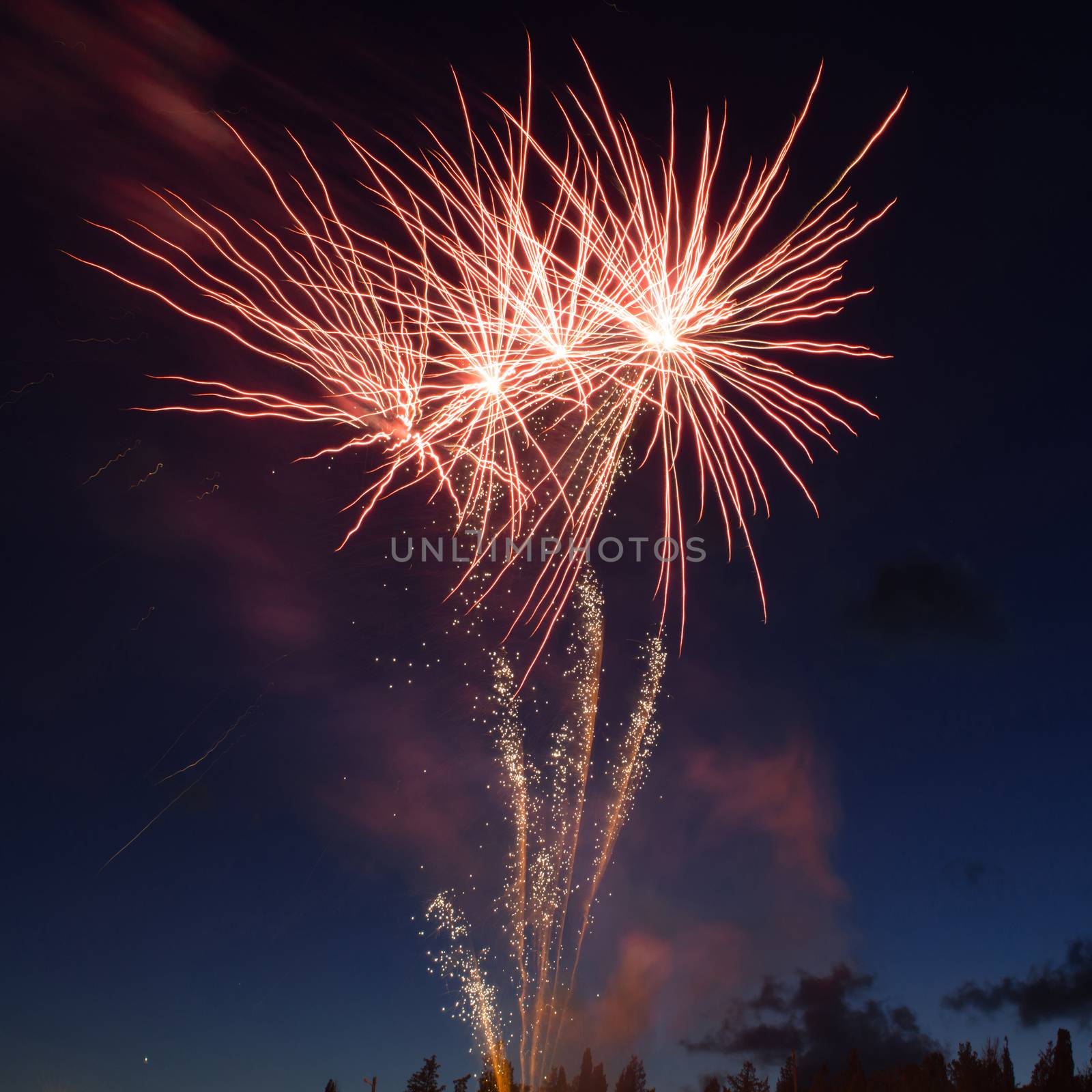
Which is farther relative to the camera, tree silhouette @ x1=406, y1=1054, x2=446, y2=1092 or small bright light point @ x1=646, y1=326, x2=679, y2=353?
tree silhouette @ x1=406, y1=1054, x2=446, y2=1092

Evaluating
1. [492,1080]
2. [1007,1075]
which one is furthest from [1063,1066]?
[492,1080]

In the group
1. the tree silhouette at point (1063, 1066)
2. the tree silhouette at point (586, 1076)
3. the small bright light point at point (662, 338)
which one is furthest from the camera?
the tree silhouette at point (586, 1076)

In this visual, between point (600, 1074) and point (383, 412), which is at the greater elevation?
point (383, 412)

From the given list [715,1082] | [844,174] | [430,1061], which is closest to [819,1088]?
[715,1082]

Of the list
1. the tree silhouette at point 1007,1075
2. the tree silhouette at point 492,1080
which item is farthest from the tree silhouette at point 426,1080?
the tree silhouette at point 1007,1075

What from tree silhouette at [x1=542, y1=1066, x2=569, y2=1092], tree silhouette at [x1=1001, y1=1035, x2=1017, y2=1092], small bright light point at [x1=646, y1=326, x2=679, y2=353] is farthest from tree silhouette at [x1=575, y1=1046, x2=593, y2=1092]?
small bright light point at [x1=646, y1=326, x2=679, y2=353]

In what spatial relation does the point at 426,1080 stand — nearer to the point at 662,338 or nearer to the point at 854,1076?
the point at 854,1076

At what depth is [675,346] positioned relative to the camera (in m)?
11.7

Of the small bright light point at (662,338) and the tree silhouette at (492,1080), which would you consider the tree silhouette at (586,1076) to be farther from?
the small bright light point at (662,338)

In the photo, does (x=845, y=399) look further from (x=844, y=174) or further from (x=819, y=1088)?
(x=819, y=1088)

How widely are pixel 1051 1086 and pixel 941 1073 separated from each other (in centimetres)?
416

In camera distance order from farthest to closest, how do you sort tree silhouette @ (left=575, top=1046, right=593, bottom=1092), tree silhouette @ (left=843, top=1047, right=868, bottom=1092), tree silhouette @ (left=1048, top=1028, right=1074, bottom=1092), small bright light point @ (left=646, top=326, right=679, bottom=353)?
tree silhouette @ (left=575, top=1046, right=593, bottom=1092) < tree silhouette @ (left=843, top=1047, right=868, bottom=1092) < tree silhouette @ (left=1048, top=1028, right=1074, bottom=1092) < small bright light point @ (left=646, top=326, right=679, bottom=353)

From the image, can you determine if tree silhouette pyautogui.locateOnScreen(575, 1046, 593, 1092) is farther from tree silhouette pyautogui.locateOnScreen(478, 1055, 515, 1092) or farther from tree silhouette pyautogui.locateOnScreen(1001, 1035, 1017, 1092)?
tree silhouette pyautogui.locateOnScreen(1001, 1035, 1017, 1092)

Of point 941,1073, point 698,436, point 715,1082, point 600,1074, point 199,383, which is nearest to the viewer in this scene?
point 199,383
